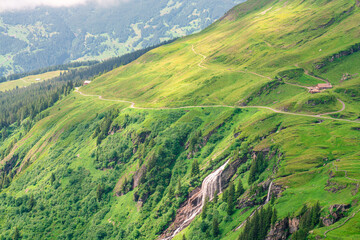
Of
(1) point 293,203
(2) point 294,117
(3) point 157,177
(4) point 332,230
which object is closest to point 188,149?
(3) point 157,177

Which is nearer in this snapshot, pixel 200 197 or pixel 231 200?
pixel 231 200

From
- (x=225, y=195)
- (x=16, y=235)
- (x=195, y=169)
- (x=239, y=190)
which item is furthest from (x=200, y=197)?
(x=16, y=235)

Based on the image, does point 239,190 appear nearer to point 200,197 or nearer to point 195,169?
point 200,197

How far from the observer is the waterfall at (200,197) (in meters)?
145

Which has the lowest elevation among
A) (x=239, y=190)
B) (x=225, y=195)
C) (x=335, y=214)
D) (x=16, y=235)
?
(x=16, y=235)

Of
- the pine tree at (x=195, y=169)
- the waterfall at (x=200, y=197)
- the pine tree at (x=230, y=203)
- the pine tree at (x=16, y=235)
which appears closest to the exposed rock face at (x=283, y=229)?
the pine tree at (x=230, y=203)

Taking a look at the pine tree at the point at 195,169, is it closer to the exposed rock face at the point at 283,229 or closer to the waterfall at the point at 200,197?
the waterfall at the point at 200,197

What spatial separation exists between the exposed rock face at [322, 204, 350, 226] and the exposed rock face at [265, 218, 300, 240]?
27.0ft

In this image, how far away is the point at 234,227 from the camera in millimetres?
118062

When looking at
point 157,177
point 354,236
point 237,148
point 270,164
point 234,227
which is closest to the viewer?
point 354,236

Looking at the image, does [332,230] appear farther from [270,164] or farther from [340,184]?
[270,164]

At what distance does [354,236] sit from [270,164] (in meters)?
52.3

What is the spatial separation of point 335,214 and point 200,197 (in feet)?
221

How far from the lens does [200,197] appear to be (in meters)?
149
